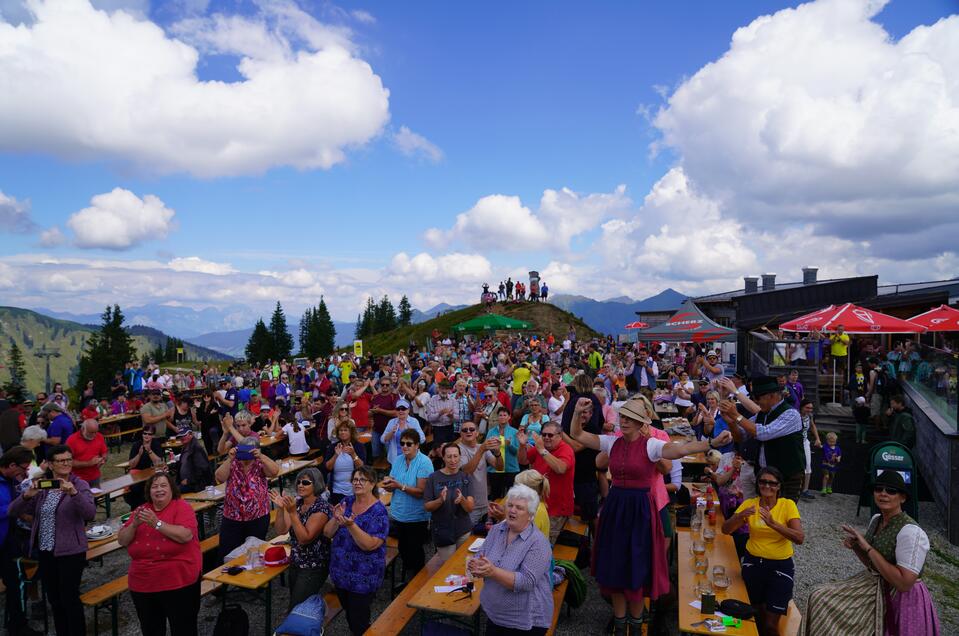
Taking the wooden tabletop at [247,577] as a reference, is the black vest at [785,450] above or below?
above

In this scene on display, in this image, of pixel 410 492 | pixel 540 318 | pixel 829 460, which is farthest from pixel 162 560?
pixel 540 318

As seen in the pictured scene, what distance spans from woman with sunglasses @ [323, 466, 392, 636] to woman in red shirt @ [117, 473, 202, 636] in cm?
109

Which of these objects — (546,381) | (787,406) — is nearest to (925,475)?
(546,381)

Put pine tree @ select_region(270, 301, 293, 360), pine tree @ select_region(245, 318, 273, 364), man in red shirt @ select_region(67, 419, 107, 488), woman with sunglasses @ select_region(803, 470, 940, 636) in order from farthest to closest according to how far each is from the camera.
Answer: pine tree @ select_region(270, 301, 293, 360) < pine tree @ select_region(245, 318, 273, 364) < man in red shirt @ select_region(67, 419, 107, 488) < woman with sunglasses @ select_region(803, 470, 940, 636)

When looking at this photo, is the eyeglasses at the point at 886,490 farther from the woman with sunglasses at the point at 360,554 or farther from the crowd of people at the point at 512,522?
the woman with sunglasses at the point at 360,554

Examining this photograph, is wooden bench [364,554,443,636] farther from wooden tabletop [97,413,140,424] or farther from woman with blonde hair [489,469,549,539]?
wooden tabletop [97,413,140,424]

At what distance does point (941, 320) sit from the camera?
14.3 metres

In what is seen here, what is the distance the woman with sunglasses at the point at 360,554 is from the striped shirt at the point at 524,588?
1211mm

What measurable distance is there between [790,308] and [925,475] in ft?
57.3

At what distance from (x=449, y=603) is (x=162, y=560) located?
7.44 ft

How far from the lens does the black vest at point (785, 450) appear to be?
4.88 meters

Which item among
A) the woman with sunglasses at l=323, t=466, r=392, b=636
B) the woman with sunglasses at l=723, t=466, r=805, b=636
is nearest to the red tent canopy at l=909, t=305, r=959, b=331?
the woman with sunglasses at l=723, t=466, r=805, b=636

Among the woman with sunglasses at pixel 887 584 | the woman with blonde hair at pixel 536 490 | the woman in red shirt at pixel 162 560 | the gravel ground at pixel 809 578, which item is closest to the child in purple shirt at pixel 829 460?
the gravel ground at pixel 809 578

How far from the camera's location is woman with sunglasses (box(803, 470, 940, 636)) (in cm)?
334
